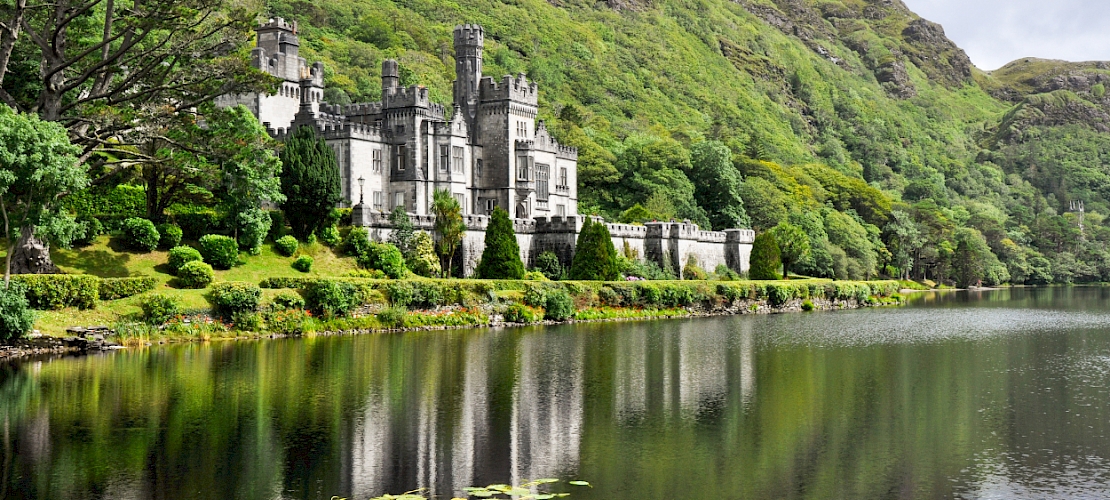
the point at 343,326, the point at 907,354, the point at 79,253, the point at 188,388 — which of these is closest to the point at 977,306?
the point at 907,354

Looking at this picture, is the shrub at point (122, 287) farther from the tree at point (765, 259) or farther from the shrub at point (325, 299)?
the tree at point (765, 259)

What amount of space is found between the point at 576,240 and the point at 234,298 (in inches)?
1066

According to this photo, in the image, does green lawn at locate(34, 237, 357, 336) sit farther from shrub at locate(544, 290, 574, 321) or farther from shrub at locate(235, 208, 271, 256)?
shrub at locate(544, 290, 574, 321)

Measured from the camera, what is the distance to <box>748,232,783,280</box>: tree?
78625mm

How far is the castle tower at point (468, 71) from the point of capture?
7694 cm

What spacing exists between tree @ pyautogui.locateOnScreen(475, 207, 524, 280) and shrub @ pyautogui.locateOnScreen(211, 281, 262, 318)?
58.6 ft

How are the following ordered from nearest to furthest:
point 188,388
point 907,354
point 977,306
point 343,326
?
1. point 188,388
2. point 907,354
3. point 343,326
4. point 977,306

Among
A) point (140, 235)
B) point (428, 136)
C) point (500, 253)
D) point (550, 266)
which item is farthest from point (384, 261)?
point (428, 136)

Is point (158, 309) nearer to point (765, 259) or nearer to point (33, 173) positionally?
point (33, 173)

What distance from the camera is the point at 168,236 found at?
52688mm

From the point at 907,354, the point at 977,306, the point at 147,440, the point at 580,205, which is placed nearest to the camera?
the point at 147,440

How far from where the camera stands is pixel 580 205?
9269 centimetres

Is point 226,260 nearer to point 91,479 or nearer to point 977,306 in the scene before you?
point 91,479

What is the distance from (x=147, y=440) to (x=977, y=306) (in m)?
69.0
